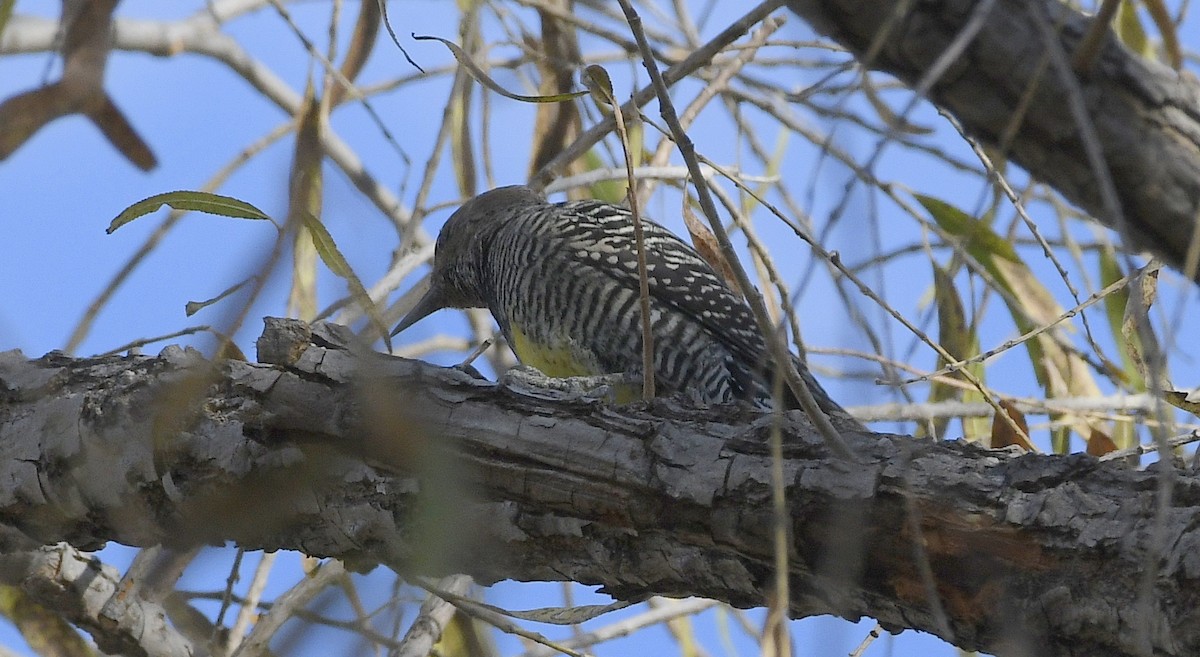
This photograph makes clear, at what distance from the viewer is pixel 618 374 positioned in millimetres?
3398

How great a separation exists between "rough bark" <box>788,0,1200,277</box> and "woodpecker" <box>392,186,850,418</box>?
213 cm

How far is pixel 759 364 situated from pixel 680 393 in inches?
11.9

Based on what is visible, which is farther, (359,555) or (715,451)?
(359,555)

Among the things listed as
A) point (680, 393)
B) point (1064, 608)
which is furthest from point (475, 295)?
point (1064, 608)

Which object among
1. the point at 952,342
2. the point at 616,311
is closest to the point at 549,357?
the point at 616,311

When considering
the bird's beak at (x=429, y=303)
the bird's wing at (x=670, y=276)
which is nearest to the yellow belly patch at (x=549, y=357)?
the bird's wing at (x=670, y=276)

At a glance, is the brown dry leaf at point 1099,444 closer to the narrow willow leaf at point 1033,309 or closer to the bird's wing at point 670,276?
the narrow willow leaf at point 1033,309

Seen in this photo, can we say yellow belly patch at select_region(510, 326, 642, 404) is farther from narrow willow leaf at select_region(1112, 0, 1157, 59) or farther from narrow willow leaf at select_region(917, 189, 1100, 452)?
narrow willow leaf at select_region(1112, 0, 1157, 59)

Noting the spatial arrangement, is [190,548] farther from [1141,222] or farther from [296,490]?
[1141,222]

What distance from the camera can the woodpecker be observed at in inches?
138

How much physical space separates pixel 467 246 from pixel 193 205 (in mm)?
1964

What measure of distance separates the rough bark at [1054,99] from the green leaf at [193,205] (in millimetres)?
1359

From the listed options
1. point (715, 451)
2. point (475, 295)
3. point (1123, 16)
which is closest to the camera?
point (715, 451)

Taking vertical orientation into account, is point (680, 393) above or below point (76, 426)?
above
